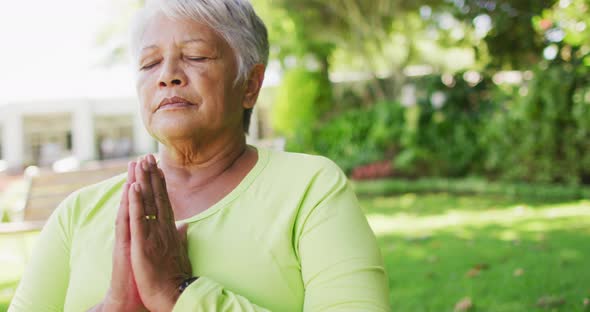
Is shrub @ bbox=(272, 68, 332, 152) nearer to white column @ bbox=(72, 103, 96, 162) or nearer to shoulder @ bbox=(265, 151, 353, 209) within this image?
shoulder @ bbox=(265, 151, 353, 209)

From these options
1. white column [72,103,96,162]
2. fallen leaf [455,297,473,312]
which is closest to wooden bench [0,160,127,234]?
fallen leaf [455,297,473,312]

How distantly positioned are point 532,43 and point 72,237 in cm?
814

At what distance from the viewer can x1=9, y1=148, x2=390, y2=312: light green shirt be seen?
1391 mm

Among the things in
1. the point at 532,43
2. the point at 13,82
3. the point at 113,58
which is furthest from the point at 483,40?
the point at 13,82

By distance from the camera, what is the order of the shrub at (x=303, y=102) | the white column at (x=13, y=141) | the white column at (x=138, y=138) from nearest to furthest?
the shrub at (x=303, y=102), the white column at (x=13, y=141), the white column at (x=138, y=138)

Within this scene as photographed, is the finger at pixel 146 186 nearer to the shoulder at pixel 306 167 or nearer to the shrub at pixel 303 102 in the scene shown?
the shoulder at pixel 306 167

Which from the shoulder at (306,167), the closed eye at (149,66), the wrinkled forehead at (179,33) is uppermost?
the wrinkled forehead at (179,33)

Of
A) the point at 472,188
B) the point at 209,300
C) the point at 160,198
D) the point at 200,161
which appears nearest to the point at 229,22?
the point at 200,161

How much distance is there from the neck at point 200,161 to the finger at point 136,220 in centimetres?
38

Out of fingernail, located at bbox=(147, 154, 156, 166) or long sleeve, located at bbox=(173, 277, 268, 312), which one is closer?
long sleeve, located at bbox=(173, 277, 268, 312)

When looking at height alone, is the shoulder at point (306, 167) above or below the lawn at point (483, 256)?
above

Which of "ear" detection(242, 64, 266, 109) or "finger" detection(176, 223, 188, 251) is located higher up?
"ear" detection(242, 64, 266, 109)

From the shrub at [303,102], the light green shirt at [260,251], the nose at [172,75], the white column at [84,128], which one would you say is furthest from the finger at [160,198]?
the white column at [84,128]

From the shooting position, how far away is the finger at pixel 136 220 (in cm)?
135
